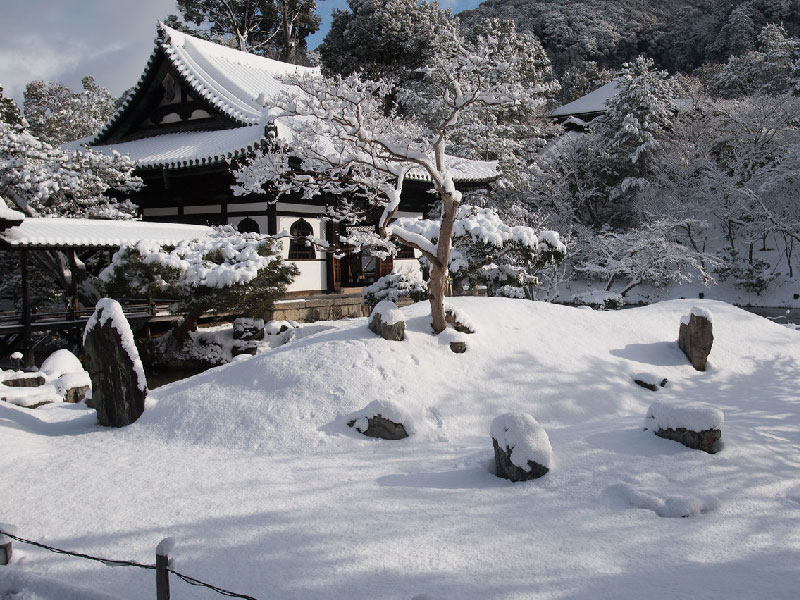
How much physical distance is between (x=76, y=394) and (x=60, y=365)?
3.41ft

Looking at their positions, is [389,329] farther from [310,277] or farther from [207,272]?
[310,277]

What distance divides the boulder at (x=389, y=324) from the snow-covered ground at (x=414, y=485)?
0.61 feet

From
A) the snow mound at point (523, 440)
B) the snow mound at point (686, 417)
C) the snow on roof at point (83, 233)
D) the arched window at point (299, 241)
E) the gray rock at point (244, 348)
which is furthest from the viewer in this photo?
the arched window at point (299, 241)

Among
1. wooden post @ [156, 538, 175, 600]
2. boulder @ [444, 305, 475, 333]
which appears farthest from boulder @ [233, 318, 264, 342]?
wooden post @ [156, 538, 175, 600]

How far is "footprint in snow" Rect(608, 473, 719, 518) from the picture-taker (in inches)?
177

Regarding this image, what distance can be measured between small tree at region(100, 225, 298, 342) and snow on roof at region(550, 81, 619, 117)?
101ft

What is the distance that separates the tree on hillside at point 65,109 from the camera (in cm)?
2589

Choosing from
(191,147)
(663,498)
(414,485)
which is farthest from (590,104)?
(414,485)

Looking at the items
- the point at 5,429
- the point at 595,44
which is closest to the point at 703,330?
the point at 5,429

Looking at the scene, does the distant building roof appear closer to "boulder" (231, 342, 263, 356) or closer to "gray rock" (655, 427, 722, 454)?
"boulder" (231, 342, 263, 356)

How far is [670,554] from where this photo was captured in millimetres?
3916

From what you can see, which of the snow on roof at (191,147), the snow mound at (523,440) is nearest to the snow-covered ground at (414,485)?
the snow mound at (523,440)

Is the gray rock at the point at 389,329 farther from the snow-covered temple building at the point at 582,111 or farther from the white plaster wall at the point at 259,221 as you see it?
the snow-covered temple building at the point at 582,111

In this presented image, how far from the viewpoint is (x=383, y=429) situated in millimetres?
6398
